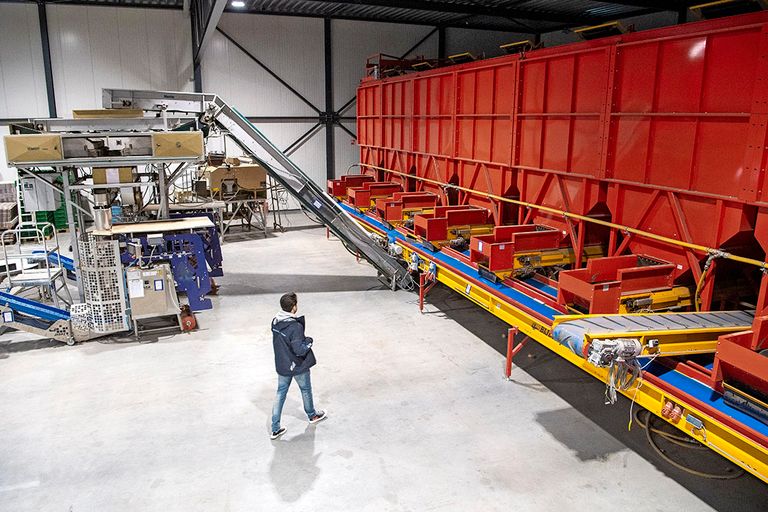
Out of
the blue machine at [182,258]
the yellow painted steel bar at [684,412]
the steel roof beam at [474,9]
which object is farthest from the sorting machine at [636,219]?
the steel roof beam at [474,9]

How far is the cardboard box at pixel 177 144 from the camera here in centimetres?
855

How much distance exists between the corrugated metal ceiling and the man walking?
11107 mm

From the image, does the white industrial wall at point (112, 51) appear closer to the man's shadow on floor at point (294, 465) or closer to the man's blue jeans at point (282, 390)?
the man's blue jeans at point (282, 390)

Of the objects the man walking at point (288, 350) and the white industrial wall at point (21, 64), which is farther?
the white industrial wall at point (21, 64)

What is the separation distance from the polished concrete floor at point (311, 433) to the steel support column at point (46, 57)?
38.1 feet

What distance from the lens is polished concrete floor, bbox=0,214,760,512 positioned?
4941mm

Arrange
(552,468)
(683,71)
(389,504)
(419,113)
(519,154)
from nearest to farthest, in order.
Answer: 1. (389,504)
2. (552,468)
3. (683,71)
4. (519,154)
5. (419,113)

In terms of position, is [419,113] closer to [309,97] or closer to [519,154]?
[519,154]

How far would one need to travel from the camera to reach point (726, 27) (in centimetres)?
559

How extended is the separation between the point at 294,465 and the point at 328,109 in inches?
688

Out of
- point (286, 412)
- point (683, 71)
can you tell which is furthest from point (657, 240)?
point (286, 412)

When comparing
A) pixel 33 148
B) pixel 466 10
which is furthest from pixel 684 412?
pixel 466 10

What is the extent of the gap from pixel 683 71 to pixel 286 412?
602 centimetres

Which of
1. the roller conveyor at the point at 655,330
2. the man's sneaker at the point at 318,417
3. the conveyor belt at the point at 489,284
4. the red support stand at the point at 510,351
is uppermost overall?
the roller conveyor at the point at 655,330
